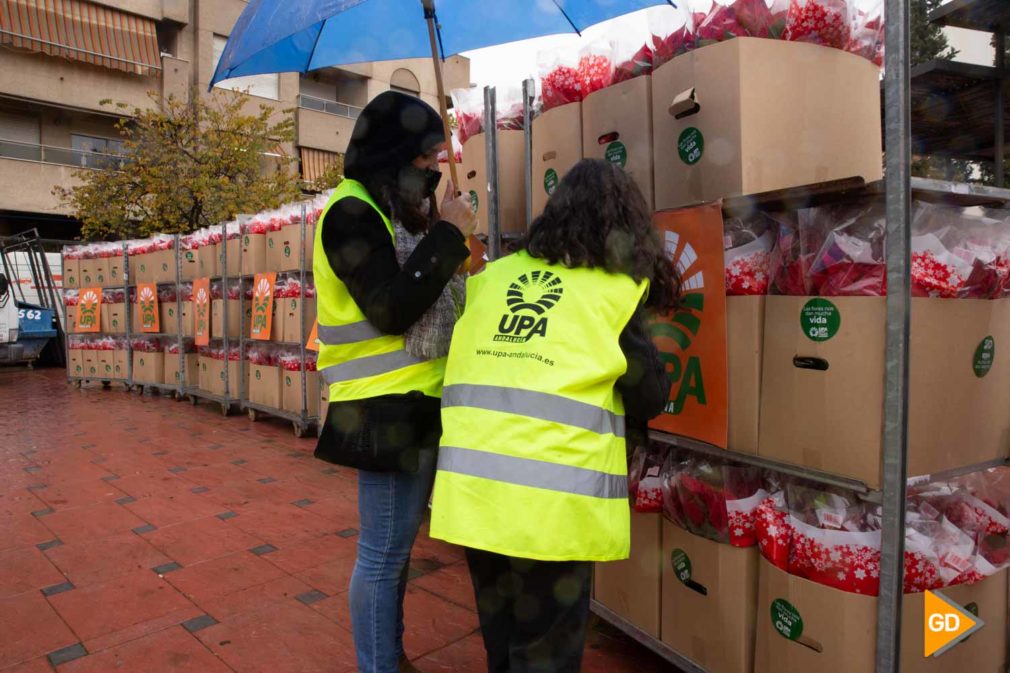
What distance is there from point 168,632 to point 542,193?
230 centimetres

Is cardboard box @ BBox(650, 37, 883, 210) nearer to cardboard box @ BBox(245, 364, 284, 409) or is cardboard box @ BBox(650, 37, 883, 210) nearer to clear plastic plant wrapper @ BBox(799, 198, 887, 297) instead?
clear plastic plant wrapper @ BBox(799, 198, 887, 297)

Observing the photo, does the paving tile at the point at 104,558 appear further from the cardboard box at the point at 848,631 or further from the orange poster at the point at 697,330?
the cardboard box at the point at 848,631

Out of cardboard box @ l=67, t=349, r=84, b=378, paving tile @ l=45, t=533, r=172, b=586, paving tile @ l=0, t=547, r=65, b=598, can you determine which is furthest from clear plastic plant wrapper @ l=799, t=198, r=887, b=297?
cardboard box @ l=67, t=349, r=84, b=378

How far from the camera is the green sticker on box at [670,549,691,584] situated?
227 cm

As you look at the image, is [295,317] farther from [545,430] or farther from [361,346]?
[545,430]

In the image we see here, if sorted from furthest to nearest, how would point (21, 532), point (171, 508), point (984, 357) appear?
point (171, 508) → point (21, 532) → point (984, 357)

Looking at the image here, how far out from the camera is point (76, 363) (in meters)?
9.95

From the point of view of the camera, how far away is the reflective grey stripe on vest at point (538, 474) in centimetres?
152

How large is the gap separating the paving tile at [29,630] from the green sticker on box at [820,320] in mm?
2848

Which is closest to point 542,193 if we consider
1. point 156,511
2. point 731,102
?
point 731,102

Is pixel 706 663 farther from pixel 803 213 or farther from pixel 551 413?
pixel 803 213

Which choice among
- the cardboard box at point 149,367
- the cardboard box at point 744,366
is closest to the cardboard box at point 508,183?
the cardboard box at point 744,366

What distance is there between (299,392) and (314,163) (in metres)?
16.1

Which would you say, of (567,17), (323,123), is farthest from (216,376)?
(323,123)
